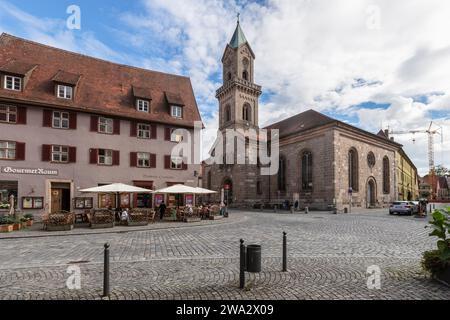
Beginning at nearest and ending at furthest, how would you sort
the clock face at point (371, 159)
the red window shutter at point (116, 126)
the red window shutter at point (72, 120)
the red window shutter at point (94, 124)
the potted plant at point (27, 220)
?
the potted plant at point (27, 220), the red window shutter at point (72, 120), the red window shutter at point (94, 124), the red window shutter at point (116, 126), the clock face at point (371, 159)

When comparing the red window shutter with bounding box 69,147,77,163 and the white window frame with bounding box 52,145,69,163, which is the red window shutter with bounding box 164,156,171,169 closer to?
the red window shutter with bounding box 69,147,77,163

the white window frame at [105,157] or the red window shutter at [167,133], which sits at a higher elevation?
the red window shutter at [167,133]

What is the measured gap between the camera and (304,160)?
123 feet

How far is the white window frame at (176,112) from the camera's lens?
25.8m

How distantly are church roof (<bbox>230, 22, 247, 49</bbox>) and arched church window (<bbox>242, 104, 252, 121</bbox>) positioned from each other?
10.2 m

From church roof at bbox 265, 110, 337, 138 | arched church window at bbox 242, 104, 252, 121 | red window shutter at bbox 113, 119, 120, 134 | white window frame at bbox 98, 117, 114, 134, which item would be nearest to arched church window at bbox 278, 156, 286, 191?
church roof at bbox 265, 110, 337, 138

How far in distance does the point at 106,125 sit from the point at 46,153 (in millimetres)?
4701

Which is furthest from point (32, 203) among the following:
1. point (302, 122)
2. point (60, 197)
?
point (302, 122)

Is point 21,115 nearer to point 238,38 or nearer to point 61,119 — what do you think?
point 61,119

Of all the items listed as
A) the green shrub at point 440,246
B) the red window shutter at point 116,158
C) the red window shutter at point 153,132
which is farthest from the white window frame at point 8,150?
the green shrub at point 440,246

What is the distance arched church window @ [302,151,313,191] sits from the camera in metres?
36.2

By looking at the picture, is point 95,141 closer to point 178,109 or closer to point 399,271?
point 178,109

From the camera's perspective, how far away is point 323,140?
34.2 m

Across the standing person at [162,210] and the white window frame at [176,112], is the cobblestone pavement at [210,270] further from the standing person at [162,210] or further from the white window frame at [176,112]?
the white window frame at [176,112]
